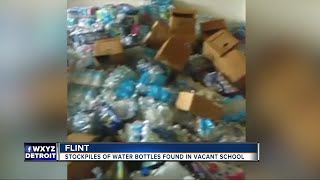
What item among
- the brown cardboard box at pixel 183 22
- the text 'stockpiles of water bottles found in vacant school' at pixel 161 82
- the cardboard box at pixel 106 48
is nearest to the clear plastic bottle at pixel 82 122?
the text 'stockpiles of water bottles found in vacant school' at pixel 161 82

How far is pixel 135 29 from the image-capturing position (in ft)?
2.51

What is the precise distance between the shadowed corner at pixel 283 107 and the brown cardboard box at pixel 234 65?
0.02m

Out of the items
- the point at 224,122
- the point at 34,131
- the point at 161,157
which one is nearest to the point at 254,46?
the point at 224,122

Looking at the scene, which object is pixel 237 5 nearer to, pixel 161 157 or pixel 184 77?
pixel 184 77

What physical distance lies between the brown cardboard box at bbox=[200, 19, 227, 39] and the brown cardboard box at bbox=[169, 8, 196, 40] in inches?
0.7

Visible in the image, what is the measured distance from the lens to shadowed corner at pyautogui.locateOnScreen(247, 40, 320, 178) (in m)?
0.75

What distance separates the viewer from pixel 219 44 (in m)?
0.75

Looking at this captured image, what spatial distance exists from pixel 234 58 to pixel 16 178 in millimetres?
472

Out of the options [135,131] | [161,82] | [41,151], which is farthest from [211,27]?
[41,151]

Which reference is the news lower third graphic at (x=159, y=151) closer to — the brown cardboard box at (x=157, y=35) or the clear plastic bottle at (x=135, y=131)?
the clear plastic bottle at (x=135, y=131)

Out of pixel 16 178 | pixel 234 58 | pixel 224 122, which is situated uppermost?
Answer: pixel 234 58

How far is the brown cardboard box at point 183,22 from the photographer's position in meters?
0.76

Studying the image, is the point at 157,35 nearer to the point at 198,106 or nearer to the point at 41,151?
the point at 198,106

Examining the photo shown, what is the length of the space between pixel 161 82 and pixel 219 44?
0.13 meters
